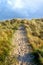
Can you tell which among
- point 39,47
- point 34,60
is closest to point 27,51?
point 39,47

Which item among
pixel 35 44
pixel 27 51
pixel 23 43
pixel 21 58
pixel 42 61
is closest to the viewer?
pixel 42 61

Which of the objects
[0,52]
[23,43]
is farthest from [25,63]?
[23,43]

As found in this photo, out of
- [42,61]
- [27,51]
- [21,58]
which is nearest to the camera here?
[42,61]

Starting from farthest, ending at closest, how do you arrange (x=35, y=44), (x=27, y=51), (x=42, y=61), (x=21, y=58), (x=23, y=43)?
1. (x=23, y=43)
2. (x=35, y=44)
3. (x=27, y=51)
4. (x=21, y=58)
5. (x=42, y=61)

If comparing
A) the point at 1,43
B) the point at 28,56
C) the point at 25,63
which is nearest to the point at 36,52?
the point at 28,56

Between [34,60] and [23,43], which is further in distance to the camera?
[23,43]

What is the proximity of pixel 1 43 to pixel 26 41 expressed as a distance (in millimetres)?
3355

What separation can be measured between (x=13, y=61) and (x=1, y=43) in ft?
15.8

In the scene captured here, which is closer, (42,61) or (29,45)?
(42,61)

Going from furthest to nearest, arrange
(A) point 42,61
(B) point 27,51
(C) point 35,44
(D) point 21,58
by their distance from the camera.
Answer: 1. (C) point 35,44
2. (B) point 27,51
3. (D) point 21,58
4. (A) point 42,61

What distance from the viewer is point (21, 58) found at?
68.9 ft

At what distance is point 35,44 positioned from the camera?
80.5 ft

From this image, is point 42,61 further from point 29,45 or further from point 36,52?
point 29,45

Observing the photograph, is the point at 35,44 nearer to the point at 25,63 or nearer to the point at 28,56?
the point at 28,56
